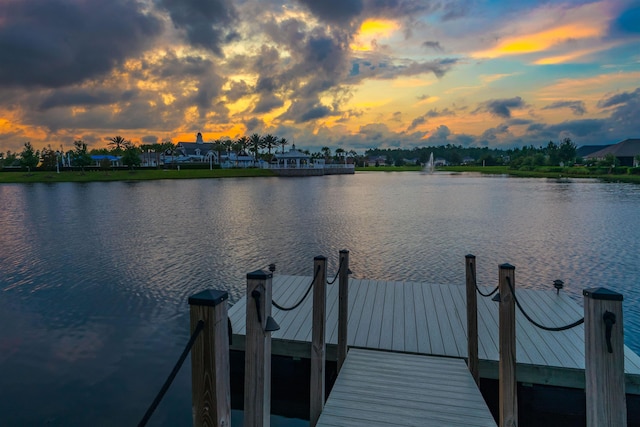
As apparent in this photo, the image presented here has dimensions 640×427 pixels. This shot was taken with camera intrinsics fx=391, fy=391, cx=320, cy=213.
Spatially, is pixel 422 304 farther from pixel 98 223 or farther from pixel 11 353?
pixel 98 223

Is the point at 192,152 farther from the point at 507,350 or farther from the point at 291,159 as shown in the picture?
the point at 507,350

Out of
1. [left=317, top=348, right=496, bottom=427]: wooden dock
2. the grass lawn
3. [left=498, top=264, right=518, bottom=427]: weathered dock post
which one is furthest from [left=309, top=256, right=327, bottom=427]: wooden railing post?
the grass lawn

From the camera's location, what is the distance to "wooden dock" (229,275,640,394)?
18.7 feet

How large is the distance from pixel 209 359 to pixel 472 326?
4547 millimetres

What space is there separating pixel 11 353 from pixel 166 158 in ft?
406

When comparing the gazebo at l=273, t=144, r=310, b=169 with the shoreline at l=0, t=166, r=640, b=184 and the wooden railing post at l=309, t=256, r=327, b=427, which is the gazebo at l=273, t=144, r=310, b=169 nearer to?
the shoreline at l=0, t=166, r=640, b=184

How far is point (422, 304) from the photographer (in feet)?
28.2

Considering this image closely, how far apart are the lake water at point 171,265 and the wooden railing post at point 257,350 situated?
3.81 meters

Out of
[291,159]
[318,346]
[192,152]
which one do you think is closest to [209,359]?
[318,346]

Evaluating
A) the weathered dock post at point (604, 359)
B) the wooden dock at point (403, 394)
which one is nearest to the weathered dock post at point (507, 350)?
the wooden dock at point (403, 394)

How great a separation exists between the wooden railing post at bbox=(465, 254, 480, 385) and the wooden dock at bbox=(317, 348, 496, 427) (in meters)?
0.17

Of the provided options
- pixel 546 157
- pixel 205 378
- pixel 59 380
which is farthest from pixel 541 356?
pixel 546 157

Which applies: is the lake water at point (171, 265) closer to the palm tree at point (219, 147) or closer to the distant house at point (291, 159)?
the distant house at point (291, 159)

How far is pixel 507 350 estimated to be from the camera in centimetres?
450
